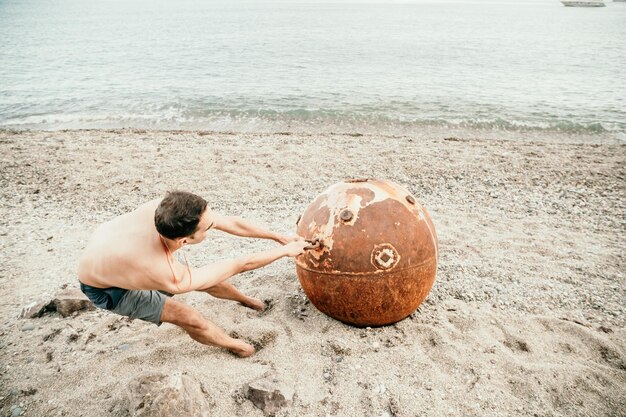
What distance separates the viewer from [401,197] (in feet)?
10.2

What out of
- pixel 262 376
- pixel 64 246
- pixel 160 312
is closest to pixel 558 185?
pixel 262 376

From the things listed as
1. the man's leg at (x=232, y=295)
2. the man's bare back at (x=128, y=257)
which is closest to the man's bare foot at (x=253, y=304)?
the man's leg at (x=232, y=295)

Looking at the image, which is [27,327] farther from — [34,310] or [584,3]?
[584,3]

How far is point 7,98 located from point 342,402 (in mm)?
18774

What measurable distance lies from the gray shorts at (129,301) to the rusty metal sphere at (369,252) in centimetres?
119

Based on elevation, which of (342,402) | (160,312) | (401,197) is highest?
(401,197)

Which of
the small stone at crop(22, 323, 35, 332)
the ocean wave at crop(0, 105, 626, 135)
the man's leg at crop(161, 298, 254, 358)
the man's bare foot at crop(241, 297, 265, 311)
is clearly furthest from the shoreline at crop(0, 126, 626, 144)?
the man's leg at crop(161, 298, 254, 358)

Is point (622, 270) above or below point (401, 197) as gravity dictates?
below

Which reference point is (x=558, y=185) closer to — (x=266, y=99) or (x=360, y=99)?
(x=360, y=99)

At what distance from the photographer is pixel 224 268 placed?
2887mm

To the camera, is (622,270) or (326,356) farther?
(622,270)

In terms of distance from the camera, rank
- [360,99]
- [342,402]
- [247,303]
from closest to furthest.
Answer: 1. [342,402]
2. [247,303]
3. [360,99]

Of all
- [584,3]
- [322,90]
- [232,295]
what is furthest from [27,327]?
[584,3]

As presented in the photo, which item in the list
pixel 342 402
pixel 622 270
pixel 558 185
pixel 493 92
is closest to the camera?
pixel 342 402
